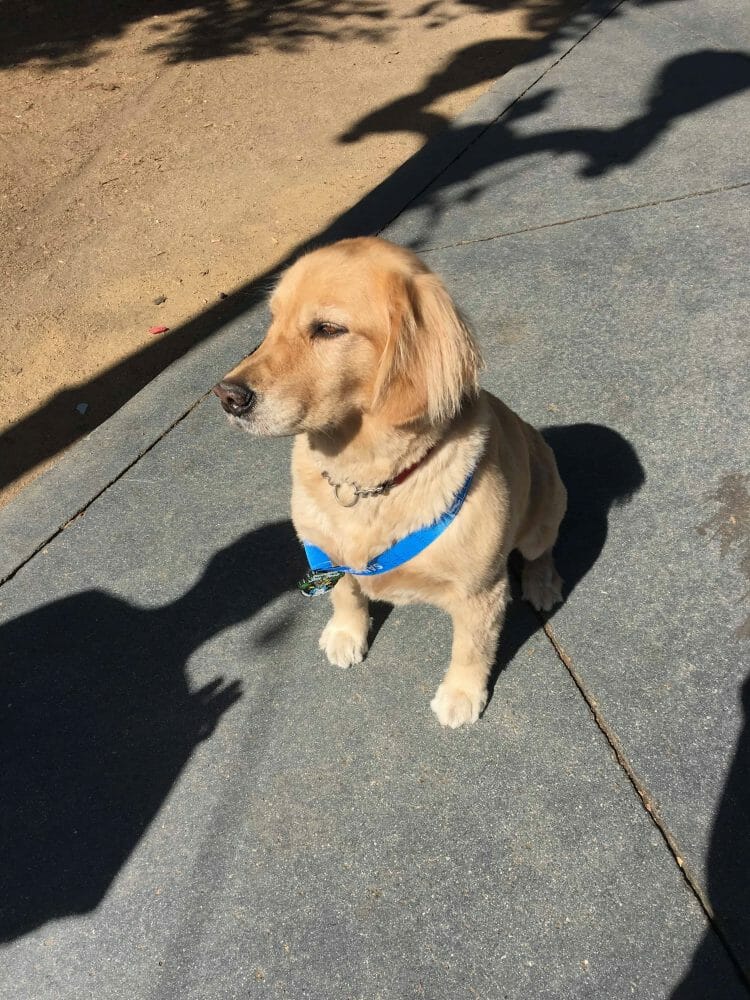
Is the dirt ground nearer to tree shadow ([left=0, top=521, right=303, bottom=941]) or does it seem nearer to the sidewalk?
the sidewalk

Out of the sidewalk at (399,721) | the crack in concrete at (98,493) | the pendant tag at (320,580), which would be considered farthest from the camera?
the crack in concrete at (98,493)

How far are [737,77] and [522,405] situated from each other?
3.82 m

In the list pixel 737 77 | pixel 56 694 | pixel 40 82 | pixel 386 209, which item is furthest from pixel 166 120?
pixel 56 694

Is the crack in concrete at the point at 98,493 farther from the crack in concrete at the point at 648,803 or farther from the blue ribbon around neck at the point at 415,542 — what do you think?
the crack in concrete at the point at 648,803

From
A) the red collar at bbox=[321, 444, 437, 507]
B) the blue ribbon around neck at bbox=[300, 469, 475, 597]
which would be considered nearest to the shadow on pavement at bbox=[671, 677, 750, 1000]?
the blue ribbon around neck at bbox=[300, 469, 475, 597]

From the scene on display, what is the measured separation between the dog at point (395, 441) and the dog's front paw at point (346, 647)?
0.45 ft

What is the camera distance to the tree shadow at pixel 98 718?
222 centimetres

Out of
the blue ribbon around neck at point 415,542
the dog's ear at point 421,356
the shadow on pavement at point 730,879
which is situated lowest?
the shadow on pavement at point 730,879

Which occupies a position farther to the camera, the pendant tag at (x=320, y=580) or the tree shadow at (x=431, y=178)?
the tree shadow at (x=431, y=178)

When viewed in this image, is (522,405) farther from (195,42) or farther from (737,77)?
A: (195,42)

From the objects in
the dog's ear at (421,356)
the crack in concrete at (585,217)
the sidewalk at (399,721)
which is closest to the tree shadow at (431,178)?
the crack in concrete at (585,217)

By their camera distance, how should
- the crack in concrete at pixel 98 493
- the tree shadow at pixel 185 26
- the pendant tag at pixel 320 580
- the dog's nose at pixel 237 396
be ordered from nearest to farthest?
the dog's nose at pixel 237 396 < the pendant tag at pixel 320 580 < the crack in concrete at pixel 98 493 < the tree shadow at pixel 185 26

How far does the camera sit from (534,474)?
2.56 meters

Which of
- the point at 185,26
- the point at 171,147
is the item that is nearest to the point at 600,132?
the point at 171,147
